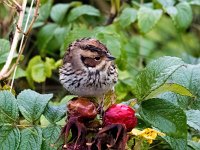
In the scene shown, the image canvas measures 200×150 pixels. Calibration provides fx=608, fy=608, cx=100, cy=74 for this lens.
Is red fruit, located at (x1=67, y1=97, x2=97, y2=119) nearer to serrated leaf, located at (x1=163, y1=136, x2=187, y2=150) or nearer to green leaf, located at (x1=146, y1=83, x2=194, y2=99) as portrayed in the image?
green leaf, located at (x1=146, y1=83, x2=194, y2=99)

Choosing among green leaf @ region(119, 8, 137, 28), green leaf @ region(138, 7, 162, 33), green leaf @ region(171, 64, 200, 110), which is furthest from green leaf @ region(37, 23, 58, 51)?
green leaf @ region(171, 64, 200, 110)

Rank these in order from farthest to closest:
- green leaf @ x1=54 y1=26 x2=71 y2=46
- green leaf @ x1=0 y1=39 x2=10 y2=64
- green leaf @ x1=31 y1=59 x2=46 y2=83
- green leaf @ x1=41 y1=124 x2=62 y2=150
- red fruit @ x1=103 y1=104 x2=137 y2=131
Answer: green leaf @ x1=54 y1=26 x2=71 y2=46 < green leaf @ x1=31 y1=59 x2=46 y2=83 < green leaf @ x1=0 y1=39 x2=10 y2=64 < green leaf @ x1=41 y1=124 x2=62 y2=150 < red fruit @ x1=103 y1=104 x2=137 y2=131

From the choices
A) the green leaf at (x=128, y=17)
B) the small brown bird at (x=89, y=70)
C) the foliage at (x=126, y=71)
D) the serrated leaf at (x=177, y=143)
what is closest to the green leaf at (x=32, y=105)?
the foliage at (x=126, y=71)

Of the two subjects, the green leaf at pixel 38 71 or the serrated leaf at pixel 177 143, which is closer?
the serrated leaf at pixel 177 143

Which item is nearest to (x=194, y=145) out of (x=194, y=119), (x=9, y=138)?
(x=194, y=119)

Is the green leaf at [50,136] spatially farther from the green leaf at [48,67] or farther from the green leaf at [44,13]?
the green leaf at [44,13]

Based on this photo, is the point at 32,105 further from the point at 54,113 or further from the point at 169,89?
the point at 169,89

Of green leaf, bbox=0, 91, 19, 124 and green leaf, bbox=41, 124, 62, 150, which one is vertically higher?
green leaf, bbox=0, 91, 19, 124
